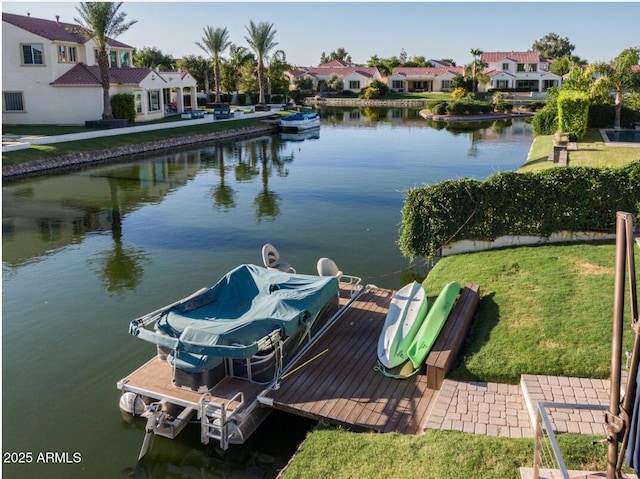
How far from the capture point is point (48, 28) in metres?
50.8

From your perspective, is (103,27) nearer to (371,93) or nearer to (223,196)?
(223,196)

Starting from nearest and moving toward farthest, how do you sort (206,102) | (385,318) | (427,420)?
(427,420) → (385,318) → (206,102)

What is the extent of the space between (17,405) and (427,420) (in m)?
7.76

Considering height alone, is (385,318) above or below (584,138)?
below

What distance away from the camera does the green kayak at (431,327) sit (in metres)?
11.2

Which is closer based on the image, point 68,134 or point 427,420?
point 427,420

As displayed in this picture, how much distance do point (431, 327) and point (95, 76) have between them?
46.4 meters

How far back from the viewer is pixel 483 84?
330 ft

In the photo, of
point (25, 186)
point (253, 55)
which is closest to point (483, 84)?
point (253, 55)

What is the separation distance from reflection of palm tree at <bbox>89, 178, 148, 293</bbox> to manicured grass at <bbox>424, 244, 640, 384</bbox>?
350 inches

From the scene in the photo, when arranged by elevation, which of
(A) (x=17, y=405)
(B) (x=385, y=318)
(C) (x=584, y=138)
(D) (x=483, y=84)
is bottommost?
(A) (x=17, y=405)

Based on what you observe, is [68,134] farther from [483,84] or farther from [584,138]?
[483,84]

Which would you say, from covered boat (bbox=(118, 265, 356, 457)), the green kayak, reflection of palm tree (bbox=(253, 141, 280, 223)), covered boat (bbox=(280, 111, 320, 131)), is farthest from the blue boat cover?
covered boat (bbox=(280, 111, 320, 131))

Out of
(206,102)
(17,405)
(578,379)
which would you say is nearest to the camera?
(578,379)
